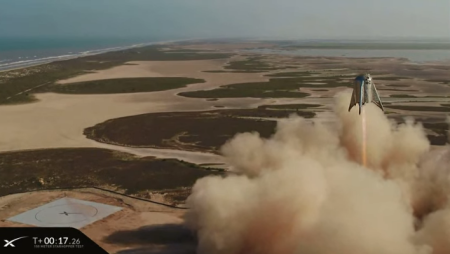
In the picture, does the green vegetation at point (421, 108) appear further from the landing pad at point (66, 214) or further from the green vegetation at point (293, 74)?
the landing pad at point (66, 214)

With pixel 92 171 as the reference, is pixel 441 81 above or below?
above

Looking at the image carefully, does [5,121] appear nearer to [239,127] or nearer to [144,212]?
[239,127]

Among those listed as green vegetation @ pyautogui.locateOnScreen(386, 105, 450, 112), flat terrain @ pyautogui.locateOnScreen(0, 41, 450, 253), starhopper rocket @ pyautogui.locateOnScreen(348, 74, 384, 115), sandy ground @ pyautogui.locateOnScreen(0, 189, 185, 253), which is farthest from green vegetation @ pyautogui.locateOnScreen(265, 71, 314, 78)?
starhopper rocket @ pyautogui.locateOnScreen(348, 74, 384, 115)

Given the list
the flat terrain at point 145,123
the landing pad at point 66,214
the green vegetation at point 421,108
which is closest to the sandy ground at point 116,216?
the flat terrain at point 145,123

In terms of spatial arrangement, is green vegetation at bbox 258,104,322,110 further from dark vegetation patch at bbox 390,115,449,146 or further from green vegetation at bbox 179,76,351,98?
dark vegetation patch at bbox 390,115,449,146

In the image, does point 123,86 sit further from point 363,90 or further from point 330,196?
point 330,196

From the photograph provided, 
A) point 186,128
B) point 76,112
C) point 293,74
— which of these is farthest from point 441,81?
point 76,112

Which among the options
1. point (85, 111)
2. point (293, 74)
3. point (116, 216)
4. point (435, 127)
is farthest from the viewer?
point (293, 74)

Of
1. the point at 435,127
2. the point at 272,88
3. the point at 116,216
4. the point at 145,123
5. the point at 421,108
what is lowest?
the point at 116,216
